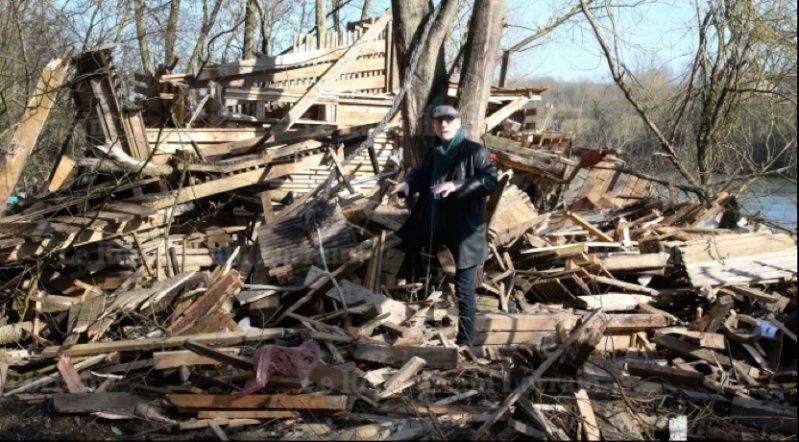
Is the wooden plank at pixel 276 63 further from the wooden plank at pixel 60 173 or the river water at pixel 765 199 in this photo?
the river water at pixel 765 199

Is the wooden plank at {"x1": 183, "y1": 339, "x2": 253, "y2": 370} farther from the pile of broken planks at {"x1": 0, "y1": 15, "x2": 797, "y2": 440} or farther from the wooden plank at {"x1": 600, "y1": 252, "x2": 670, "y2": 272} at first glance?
the wooden plank at {"x1": 600, "y1": 252, "x2": 670, "y2": 272}

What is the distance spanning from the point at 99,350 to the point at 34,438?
3.91ft

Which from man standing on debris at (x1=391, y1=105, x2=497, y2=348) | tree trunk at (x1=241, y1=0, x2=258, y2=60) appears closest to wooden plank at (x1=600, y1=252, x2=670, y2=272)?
man standing on debris at (x1=391, y1=105, x2=497, y2=348)

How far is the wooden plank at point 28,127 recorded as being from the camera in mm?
6480

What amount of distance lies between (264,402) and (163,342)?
136 cm

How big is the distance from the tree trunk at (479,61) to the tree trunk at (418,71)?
1.11 ft

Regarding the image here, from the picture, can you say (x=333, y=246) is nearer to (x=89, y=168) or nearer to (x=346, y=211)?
(x=346, y=211)

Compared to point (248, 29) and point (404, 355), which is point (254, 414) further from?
point (248, 29)

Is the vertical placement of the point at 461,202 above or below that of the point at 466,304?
above

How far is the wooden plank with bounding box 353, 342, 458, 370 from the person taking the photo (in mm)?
5309

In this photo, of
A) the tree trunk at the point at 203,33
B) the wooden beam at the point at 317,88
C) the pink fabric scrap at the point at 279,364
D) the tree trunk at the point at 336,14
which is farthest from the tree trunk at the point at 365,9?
the pink fabric scrap at the point at 279,364

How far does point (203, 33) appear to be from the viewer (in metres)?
18.1

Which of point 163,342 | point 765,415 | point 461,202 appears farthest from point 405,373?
point 765,415

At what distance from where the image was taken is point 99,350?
225 inches
